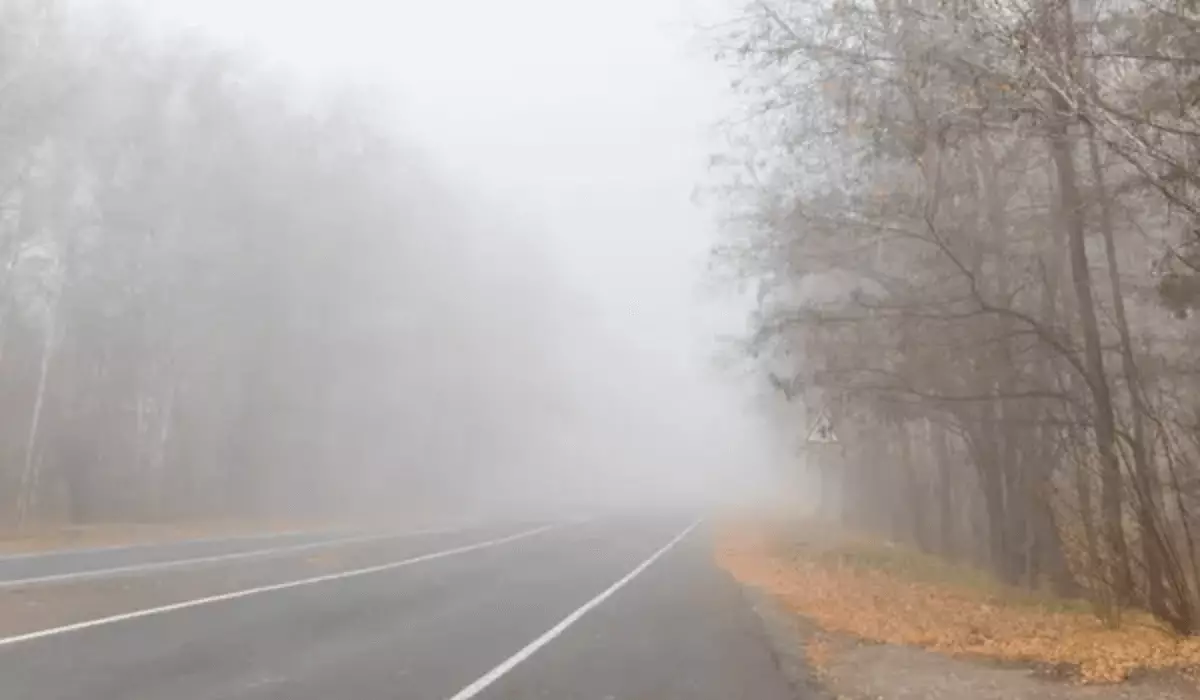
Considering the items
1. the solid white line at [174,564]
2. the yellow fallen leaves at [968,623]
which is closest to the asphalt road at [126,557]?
the solid white line at [174,564]

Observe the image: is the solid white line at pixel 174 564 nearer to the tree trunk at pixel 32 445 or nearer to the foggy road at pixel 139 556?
the foggy road at pixel 139 556

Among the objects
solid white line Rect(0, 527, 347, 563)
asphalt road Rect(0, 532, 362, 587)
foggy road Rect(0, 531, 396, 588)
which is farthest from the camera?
solid white line Rect(0, 527, 347, 563)

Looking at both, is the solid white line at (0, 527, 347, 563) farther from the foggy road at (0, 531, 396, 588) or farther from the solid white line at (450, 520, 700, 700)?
the solid white line at (450, 520, 700, 700)

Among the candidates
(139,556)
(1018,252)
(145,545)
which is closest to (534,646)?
(1018,252)

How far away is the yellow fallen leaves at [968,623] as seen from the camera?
11.1 m

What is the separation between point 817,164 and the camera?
17.1 metres

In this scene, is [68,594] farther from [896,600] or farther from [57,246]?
[57,246]

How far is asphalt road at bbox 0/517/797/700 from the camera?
357 inches

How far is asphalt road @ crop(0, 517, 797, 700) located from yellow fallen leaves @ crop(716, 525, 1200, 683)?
166cm

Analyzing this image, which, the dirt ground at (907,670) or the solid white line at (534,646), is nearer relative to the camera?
the solid white line at (534,646)

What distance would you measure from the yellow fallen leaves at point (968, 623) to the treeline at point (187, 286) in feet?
66.7

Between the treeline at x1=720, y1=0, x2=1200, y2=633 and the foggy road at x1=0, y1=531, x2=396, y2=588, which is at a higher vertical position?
the treeline at x1=720, y1=0, x2=1200, y2=633

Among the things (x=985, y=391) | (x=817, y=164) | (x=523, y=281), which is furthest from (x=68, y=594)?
(x=523, y=281)

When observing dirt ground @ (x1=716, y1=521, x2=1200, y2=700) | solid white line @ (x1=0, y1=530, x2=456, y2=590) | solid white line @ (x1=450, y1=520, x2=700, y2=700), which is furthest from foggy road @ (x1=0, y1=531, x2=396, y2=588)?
dirt ground @ (x1=716, y1=521, x2=1200, y2=700)
